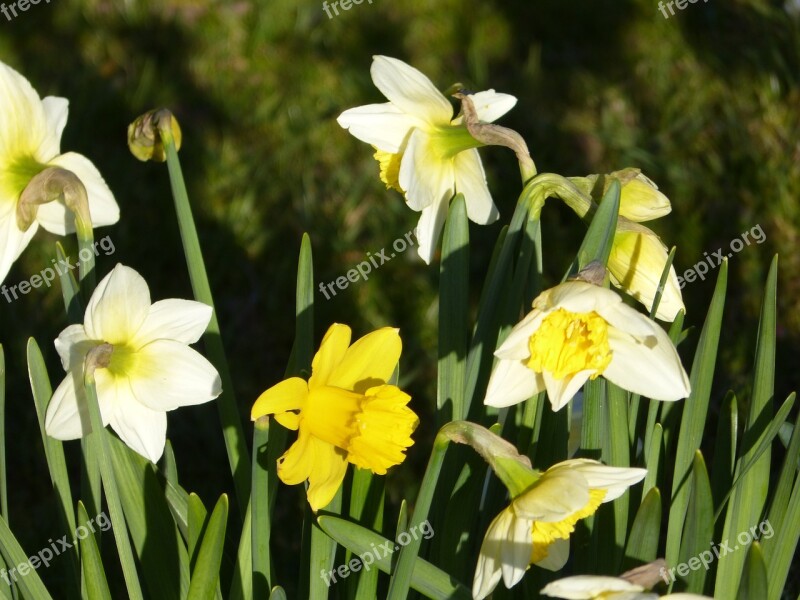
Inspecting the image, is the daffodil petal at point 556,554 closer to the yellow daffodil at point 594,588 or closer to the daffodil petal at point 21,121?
the yellow daffodil at point 594,588

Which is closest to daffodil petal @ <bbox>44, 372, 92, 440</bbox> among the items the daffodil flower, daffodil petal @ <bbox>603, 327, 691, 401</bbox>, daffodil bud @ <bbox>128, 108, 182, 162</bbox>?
the daffodil flower

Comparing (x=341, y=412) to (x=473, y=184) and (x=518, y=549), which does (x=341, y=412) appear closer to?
(x=518, y=549)

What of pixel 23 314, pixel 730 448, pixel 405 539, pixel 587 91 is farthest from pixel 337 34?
pixel 405 539

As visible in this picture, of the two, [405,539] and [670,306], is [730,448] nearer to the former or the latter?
[670,306]

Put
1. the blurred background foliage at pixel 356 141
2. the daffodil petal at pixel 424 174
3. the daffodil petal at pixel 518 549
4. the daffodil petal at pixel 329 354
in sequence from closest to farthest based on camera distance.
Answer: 1. the daffodil petal at pixel 518 549
2. the daffodil petal at pixel 329 354
3. the daffodil petal at pixel 424 174
4. the blurred background foliage at pixel 356 141

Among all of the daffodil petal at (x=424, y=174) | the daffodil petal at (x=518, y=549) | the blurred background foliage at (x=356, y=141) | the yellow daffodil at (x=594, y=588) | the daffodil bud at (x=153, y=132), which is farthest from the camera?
the blurred background foliage at (x=356, y=141)

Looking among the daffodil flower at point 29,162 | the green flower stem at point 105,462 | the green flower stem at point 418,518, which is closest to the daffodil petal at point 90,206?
the daffodil flower at point 29,162
